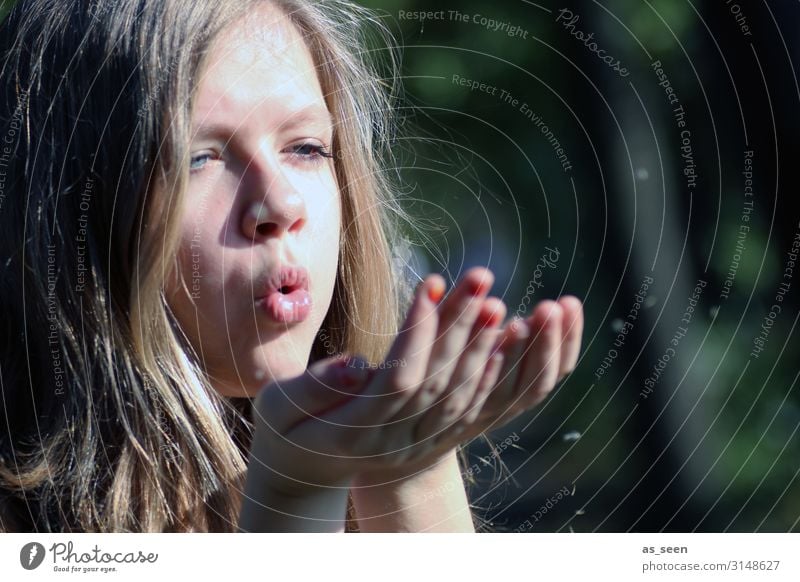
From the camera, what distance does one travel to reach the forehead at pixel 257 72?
489 mm

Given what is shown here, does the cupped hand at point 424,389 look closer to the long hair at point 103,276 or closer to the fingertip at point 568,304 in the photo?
the fingertip at point 568,304

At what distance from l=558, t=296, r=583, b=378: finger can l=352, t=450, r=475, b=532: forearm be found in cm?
9

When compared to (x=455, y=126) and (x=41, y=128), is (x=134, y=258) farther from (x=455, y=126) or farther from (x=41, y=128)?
(x=455, y=126)

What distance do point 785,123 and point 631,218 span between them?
0.46 feet

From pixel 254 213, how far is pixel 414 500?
171 millimetres

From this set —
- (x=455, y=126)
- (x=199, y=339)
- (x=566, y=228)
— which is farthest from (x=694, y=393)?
(x=199, y=339)

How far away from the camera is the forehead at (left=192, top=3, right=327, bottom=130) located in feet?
1.60

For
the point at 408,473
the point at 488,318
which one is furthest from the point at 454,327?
the point at 408,473

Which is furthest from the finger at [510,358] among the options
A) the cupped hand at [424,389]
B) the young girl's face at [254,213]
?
the young girl's face at [254,213]

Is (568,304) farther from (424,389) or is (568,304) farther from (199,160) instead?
(199,160)

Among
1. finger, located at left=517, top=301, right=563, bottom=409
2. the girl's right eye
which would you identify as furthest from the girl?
finger, located at left=517, top=301, right=563, bottom=409

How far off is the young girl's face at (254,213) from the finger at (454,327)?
15cm

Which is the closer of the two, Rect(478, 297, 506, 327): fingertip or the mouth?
Rect(478, 297, 506, 327): fingertip

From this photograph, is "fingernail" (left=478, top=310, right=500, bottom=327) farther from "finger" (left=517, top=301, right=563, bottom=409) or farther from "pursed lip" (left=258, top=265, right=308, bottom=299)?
"pursed lip" (left=258, top=265, right=308, bottom=299)
